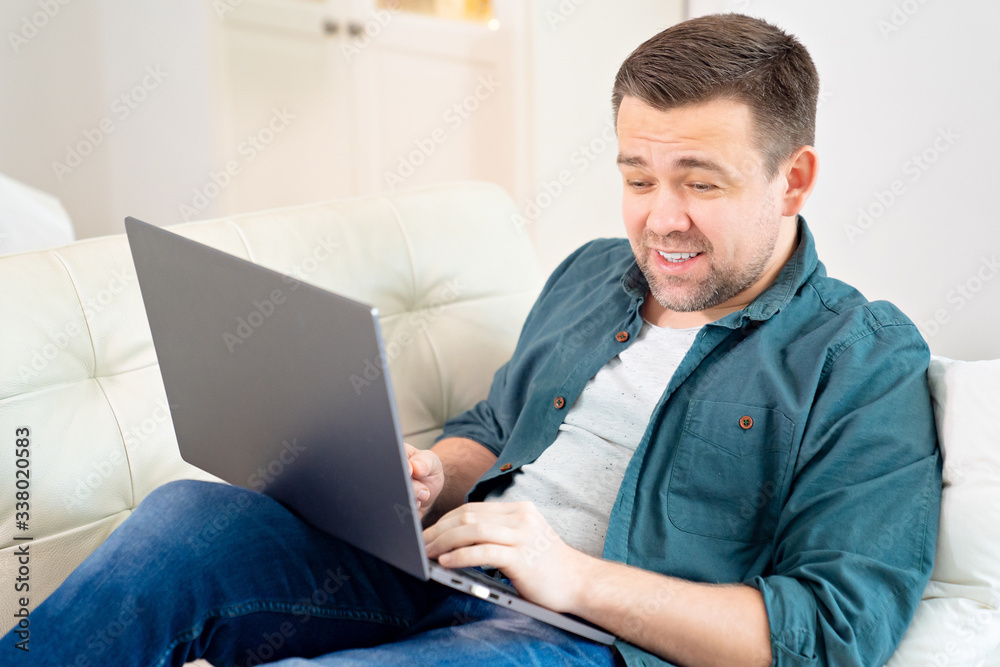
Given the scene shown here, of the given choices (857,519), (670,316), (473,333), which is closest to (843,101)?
(670,316)

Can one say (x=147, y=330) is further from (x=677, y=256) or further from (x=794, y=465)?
(x=794, y=465)

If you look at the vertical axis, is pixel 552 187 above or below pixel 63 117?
below

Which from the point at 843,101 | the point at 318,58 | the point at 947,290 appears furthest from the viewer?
the point at 318,58

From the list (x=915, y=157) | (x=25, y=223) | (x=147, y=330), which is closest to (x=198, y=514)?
(x=147, y=330)

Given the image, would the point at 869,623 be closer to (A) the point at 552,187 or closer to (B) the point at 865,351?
(B) the point at 865,351

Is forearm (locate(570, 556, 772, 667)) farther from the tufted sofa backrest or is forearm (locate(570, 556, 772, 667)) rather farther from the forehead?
the tufted sofa backrest

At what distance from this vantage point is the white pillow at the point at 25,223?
2000mm

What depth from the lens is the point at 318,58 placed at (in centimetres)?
354

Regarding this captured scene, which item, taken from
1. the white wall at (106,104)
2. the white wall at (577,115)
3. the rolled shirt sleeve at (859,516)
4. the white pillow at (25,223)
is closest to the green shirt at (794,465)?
the rolled shirt sleeve at (859,516)

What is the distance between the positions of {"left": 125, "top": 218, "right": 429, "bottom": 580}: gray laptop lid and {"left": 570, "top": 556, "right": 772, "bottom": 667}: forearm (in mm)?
217

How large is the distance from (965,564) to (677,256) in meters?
Result: 0.47

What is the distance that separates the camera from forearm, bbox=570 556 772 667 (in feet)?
2.89

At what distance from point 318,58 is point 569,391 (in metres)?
2.70

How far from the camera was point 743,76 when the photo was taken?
1063mm
